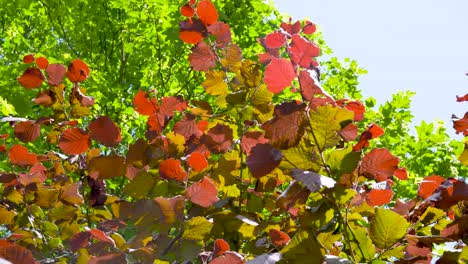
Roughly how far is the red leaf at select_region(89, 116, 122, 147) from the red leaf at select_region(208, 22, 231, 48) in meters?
0.49

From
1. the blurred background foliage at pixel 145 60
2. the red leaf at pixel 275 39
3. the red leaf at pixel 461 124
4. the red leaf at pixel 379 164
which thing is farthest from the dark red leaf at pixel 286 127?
the blurred background foliage at pixel 145 60

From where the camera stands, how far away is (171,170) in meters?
1.55

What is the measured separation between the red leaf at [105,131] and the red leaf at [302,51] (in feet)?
1.92

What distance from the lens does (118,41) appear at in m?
8.62

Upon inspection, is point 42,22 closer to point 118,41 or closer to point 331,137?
point 118,41

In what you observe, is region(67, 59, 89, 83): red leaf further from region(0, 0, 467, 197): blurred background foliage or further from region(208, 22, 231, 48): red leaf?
region(0, 0, 467, 197): blurred background foliage

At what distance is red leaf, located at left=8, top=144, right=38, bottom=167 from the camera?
205cm

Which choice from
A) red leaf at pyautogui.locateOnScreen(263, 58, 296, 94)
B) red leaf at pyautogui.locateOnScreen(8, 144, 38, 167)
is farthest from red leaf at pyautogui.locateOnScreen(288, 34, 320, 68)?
red leaf at pyautogui.locateOnScreen(8, 144, 38, 167)

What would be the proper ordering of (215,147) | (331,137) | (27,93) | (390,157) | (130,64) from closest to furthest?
(331,137) → (390,157) → (215,147) → (27,93) → (130,64)

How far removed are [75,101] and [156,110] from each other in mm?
522

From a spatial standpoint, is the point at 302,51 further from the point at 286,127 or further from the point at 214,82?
the point at 214,82

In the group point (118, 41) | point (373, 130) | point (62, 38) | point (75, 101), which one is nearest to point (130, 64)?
point (118, 41)

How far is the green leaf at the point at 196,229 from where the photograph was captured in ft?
4.67

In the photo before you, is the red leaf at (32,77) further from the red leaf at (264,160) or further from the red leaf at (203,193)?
the red leaf at (264,160)
